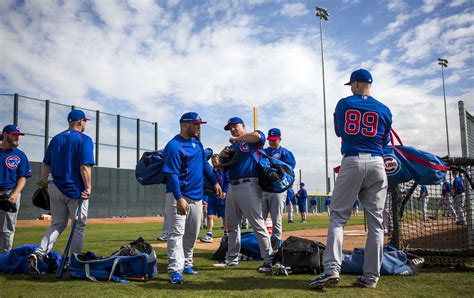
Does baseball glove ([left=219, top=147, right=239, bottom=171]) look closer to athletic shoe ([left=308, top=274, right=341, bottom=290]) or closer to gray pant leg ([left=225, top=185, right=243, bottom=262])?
gray pant leg ([left=225, top=185, right=243, bottom=262])

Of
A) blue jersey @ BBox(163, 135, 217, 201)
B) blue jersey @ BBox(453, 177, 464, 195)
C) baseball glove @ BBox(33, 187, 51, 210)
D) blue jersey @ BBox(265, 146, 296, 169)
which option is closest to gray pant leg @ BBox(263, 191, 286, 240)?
blue jersey @ BBox(265, 146, 296, 169)

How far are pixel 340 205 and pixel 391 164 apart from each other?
114 centimetres

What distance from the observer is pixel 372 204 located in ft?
14.5

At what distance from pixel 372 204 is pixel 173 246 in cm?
240

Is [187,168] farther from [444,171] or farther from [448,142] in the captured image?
[448,142]

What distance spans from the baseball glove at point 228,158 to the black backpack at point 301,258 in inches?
54.2

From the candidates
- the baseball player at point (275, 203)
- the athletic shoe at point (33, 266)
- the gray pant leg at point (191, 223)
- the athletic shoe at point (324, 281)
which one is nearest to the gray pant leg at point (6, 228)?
the athletic shoe at point (33, 266)

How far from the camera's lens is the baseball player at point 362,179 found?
14.1 feet

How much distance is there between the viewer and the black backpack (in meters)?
5.35

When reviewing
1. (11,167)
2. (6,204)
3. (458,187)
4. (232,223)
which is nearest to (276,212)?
(232,223)

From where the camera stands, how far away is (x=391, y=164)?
5.07 m

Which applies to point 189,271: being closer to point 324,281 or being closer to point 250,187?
A: point 250,187

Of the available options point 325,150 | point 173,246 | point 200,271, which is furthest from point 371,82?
point 325,150

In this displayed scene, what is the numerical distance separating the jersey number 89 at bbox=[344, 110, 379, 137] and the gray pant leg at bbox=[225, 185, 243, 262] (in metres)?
1.93
